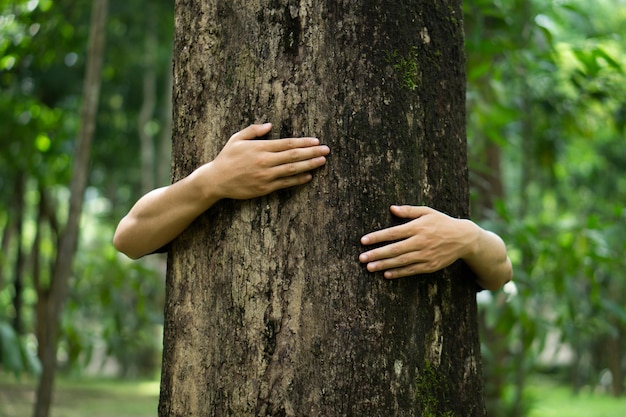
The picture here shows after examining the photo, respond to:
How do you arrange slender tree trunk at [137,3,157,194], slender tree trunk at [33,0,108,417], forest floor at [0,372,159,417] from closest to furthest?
slender tree trunk at [33,0,108,417]
forest floor at [0,372,159,417]
slender tree trunk at [137,3,157,194]

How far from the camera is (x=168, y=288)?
1802mm

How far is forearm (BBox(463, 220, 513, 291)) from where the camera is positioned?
5.84ft

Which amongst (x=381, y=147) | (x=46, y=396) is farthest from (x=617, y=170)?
(x=381, y=147)

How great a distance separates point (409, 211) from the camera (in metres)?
1.65

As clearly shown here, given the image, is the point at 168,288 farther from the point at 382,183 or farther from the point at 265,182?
the point at 382,183

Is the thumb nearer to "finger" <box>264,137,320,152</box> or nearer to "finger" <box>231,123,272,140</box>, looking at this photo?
"finger" <box>264,137,320,152</box>

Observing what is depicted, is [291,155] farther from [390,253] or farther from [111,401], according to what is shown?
[111,401]

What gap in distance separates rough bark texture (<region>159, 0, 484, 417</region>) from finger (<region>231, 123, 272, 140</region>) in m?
0.03

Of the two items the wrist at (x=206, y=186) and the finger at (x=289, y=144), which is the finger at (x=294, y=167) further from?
the wrist at (x=206, y=186)

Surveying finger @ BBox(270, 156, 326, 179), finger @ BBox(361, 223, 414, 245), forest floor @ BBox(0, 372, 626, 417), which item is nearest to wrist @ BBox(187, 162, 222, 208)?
finger @ BBox(270, 156, 326, 179)

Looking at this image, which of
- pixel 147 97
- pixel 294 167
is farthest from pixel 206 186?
pixel 147 97

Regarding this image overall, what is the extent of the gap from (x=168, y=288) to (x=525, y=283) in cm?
314

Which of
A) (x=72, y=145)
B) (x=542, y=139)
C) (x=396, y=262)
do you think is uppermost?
(x=72, y=145)

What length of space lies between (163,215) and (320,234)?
408 mm
